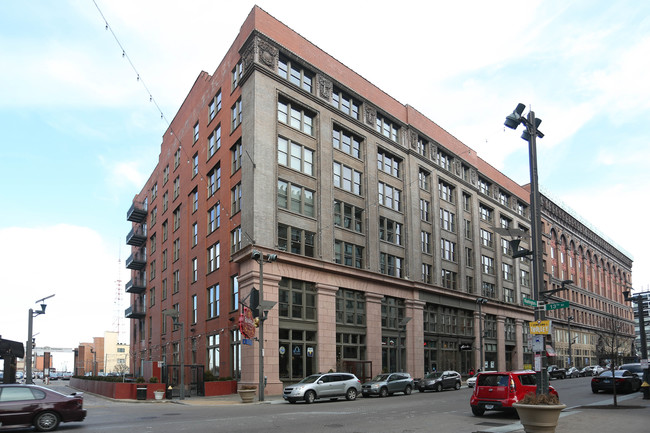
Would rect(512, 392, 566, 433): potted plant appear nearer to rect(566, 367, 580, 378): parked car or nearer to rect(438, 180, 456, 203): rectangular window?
rect(438, 180, 456, 203): rectangular window

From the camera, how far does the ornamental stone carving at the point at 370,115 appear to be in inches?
1916

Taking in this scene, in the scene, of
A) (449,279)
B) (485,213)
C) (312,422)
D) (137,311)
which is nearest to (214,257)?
(449,279)

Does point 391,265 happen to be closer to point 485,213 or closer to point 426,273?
point 426,273

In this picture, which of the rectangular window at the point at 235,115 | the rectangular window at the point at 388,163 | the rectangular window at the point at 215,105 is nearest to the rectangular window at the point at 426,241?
the rectangular window at the point at 388,163

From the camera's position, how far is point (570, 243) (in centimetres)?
9431

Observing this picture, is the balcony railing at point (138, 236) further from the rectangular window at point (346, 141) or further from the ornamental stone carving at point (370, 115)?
the ornamental stone carving at point (370, 115)

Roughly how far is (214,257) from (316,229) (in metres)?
9.31

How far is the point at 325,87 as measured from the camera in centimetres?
4409

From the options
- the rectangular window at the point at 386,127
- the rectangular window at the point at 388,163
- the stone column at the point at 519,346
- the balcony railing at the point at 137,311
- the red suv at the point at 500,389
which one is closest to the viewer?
the red suv at the point at 500,389

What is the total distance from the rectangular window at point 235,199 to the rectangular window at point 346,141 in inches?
339

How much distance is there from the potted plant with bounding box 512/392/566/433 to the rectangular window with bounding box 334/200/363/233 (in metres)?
30.6

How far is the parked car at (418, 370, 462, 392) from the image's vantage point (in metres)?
40.0

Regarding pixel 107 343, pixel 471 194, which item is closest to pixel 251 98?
pixel 471 194

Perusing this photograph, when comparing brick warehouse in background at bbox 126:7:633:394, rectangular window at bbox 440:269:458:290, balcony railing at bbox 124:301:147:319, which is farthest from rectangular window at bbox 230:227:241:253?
balcony railing at bbox 124:301:147:319
